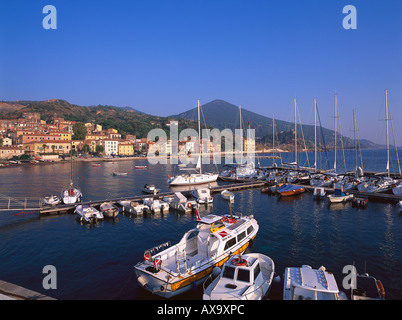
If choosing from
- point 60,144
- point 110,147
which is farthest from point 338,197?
point 110,147

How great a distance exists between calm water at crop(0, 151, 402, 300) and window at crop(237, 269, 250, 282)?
2.30m

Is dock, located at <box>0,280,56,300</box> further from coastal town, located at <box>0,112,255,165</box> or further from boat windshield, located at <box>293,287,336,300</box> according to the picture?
coastal town, located at <box>0,112,255,165</box>

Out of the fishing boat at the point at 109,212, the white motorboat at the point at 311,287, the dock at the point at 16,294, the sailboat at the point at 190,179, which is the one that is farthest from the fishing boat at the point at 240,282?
the sailboat at the point at 190,179

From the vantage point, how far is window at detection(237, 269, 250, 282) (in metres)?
11.3

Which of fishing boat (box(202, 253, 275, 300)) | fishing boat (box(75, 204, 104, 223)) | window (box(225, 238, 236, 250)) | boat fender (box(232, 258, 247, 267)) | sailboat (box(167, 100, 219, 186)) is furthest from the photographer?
sailboat (box(167, 100, 219, 186))

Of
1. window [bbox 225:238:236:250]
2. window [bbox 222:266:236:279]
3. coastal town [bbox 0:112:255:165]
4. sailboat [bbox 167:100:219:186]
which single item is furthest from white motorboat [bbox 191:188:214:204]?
coastal town [bbox 0:112:255:165]

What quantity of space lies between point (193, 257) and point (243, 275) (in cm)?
421

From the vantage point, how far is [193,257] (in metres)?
14.9

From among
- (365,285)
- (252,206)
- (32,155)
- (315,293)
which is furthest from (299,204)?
(32,155)

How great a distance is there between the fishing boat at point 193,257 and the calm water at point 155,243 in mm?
1003

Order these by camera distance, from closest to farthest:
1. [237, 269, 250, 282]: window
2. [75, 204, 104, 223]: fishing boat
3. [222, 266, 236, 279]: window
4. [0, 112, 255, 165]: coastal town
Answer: [237, 269, 250, 282]: window, [222, 266, 236, 279]: window, [75, 204, 104, 223]: fishing boat, [0, 112, 255, 165]: coastal town
